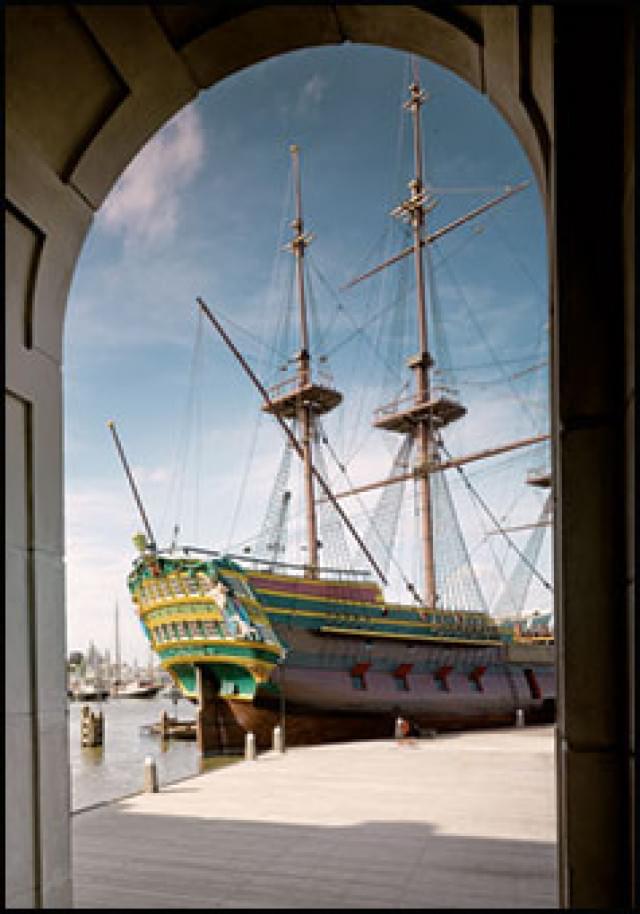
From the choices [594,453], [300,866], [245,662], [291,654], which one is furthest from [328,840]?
[291,654]

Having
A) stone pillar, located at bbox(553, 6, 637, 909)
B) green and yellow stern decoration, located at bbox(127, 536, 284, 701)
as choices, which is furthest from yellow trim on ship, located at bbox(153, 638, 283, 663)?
stone pillar, located at bbox(553, 6, 637, 909)

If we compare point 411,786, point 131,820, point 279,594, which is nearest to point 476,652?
point 279,594

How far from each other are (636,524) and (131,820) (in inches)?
306

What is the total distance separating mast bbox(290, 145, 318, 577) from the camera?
31.8m

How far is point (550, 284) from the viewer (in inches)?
158

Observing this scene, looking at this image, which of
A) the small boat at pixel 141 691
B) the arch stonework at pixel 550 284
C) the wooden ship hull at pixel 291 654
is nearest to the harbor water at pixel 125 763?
the wooden ship hull at pixel 291 654

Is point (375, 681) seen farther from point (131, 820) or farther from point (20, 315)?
point (20, 315)

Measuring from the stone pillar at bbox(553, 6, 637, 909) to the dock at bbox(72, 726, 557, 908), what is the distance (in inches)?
115

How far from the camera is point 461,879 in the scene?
5.98m

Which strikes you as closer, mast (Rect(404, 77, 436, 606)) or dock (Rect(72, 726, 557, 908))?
dock (Rect(72, 726, 557, 908))

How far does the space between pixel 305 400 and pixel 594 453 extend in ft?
104

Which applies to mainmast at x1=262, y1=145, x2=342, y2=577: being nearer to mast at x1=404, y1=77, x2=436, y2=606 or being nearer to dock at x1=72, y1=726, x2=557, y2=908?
mast at x1=404, y1=77, x2=436, y2=606

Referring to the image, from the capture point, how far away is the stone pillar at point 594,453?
2982 mm

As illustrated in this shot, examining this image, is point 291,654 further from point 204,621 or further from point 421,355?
point 421,355
